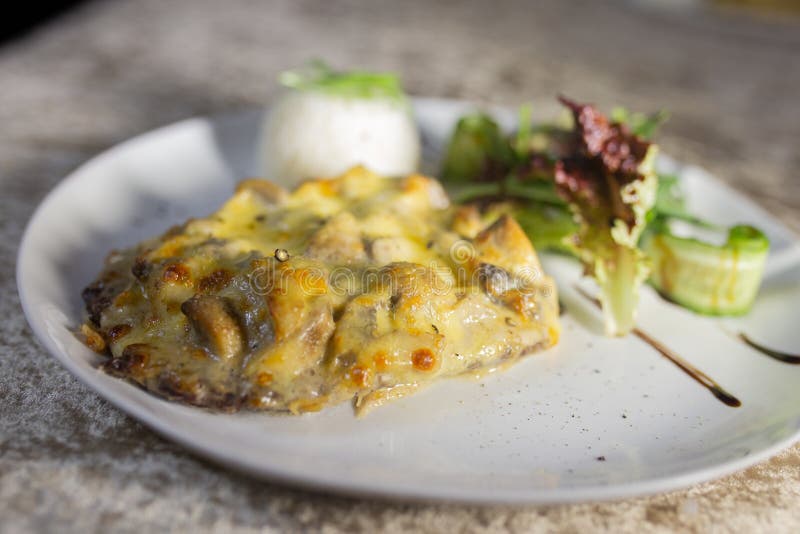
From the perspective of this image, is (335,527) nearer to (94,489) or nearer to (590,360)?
(94,489)

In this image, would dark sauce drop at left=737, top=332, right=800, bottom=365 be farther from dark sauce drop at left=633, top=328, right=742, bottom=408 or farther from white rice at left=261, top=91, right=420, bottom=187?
white rice at left=261, top=91, right=420, bottom=187

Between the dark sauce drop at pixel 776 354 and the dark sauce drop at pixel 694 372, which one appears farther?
the dark sauce drop at pixel 776 354

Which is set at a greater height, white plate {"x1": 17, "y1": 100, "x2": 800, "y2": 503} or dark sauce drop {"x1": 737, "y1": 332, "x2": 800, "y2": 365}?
white plate {"x1": 17, "y1": 100, "x2": 800, "y2": 503}

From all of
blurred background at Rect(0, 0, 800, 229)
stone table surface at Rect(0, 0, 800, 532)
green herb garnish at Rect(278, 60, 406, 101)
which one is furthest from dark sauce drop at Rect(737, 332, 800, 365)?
green herb garnish at Rect(278, 60, 406, 101)

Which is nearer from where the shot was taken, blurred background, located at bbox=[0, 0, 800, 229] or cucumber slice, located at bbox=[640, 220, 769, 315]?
cucumber slice, located at bbox=[640, 220, 769, 315]

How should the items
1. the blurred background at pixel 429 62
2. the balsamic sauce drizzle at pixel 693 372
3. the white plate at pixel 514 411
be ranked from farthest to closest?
the blurred background at pixel 429 62 < the balsamic sauce drizzle at pixel 693 372 < the white plate at pixel 514 411

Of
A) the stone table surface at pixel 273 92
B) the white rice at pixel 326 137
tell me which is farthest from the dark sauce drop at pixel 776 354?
the white rice at pixel 326 137

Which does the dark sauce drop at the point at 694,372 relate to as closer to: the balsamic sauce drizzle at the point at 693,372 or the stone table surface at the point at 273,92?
the balsamic sauce drizzle at the point at 693,372

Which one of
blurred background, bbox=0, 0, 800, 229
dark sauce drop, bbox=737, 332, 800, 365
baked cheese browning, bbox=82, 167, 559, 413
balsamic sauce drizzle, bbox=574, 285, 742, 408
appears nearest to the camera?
baked cheese browning, bbox=82, 167, 559, 413

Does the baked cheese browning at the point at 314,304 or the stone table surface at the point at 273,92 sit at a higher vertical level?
the baked cheese browning at the point at 314,304
